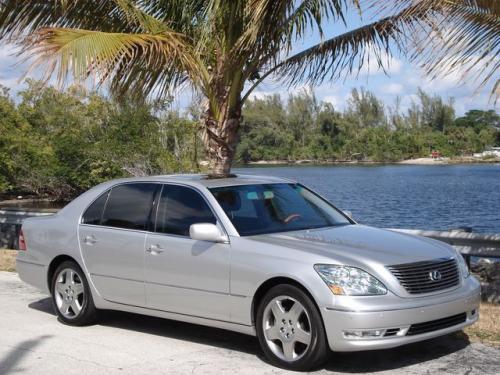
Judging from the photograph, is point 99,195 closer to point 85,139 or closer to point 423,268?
point 423,268

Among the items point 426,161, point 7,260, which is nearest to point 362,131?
point 426,161

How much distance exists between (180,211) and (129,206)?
72 centimetres

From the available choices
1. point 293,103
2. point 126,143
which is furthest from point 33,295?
point 293,103

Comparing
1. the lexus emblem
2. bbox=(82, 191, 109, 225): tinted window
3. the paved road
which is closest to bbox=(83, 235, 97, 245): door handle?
bbox=(82, 191, 109, 225): tinted window

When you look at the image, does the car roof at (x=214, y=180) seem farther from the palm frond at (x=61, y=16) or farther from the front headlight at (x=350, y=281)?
the palm frond at (x=61, y=16)

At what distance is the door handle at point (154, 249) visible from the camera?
22.6ft

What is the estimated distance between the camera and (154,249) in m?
6.92

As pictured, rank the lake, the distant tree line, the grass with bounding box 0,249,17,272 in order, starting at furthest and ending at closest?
the distant tree line → the lake → the grass with bounding box 0,249,17,272

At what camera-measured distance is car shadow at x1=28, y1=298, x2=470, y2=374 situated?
610 centimetres

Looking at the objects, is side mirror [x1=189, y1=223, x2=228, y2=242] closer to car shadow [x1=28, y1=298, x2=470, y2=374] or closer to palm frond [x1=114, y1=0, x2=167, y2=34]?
car shadow [x1=28, y1=298, x2=470, y2=374]

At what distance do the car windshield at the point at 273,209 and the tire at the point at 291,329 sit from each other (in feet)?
2.49

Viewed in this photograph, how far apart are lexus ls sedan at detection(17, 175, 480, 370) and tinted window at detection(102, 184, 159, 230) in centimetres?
1

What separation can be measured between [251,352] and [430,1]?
13.4ft

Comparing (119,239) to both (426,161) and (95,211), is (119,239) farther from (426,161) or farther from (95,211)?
(426,161)
